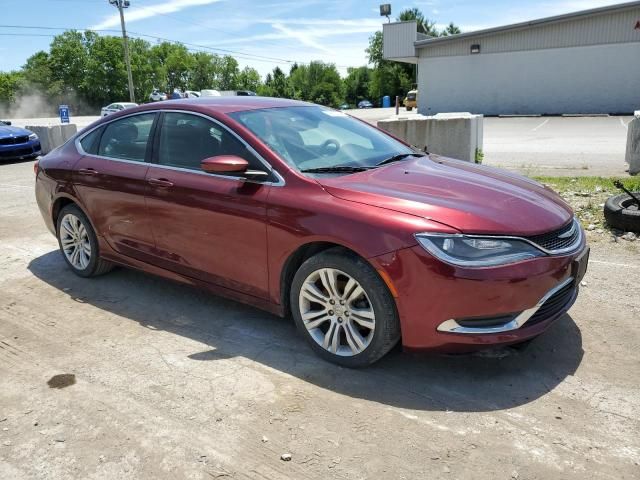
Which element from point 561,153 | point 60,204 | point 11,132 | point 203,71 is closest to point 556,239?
point 60,204

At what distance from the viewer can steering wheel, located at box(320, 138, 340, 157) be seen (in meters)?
3.90

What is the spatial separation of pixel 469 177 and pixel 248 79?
112294mm

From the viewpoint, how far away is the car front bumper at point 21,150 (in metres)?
13.7

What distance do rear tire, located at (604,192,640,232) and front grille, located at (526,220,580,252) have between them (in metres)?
2.79

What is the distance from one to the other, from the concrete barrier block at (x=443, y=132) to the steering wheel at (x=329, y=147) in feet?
18.4

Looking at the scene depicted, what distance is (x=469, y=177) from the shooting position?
3.73 meters

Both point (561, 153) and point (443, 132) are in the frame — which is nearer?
point (443, 132)

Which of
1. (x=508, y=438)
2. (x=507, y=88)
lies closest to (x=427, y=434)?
(x=508, y=438)

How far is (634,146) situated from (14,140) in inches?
549

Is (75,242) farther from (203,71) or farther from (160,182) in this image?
(203,71)

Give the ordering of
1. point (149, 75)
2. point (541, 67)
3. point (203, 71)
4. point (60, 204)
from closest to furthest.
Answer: point (60, 204) → point (541, 67) → point (149, 75) → point (203, 71)

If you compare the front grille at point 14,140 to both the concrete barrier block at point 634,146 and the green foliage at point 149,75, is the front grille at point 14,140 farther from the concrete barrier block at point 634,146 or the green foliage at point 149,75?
the green foliage at point 149,75

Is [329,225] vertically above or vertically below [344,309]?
above

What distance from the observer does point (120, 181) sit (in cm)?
445
